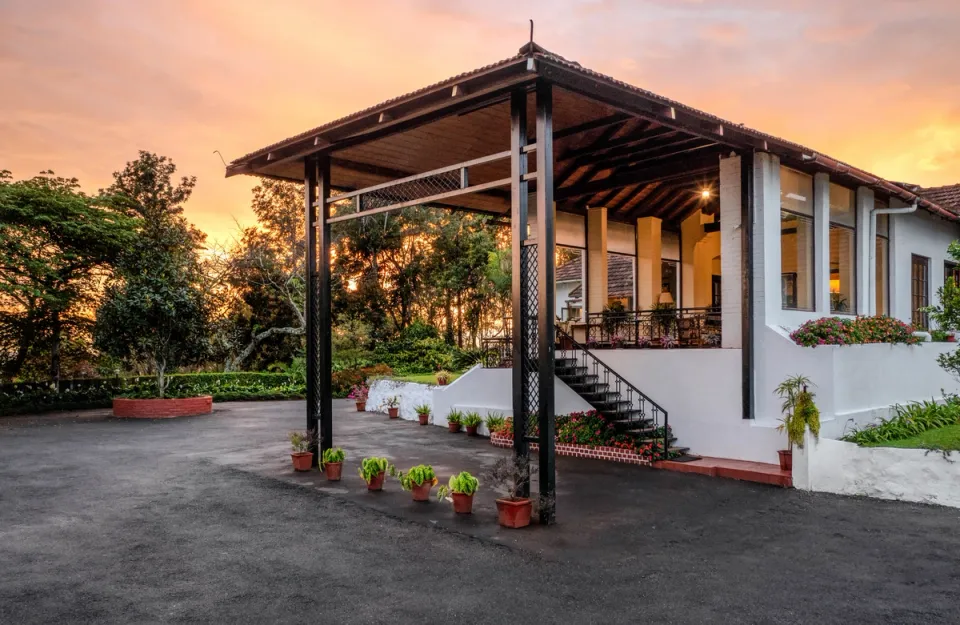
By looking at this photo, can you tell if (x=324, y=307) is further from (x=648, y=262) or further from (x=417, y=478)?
(x=648, y=262)

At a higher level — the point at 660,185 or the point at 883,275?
the point at 660,185

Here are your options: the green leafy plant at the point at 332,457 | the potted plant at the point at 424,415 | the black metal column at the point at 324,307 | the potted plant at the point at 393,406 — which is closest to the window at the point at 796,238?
the black metal column at the point at 324,307

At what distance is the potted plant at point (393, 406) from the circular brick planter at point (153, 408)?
5457mm

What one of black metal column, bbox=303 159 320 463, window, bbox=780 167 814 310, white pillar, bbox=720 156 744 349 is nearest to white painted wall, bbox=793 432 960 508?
white pillar, bbox=720 156 744 349

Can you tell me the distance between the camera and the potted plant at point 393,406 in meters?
18.0

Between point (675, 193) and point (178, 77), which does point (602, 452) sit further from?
point (178, 77)

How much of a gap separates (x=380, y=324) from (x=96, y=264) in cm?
1157

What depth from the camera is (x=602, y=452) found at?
11.0 metres

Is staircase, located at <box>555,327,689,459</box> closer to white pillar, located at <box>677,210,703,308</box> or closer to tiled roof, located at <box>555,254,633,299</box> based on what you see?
white pillar, located at <box>677,210,703,308</box>

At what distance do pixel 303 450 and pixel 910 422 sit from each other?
922 cm

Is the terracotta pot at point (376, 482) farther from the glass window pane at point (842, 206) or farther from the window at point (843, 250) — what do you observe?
the glass window pane at point (842, 206)

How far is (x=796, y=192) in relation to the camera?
11.7 metres

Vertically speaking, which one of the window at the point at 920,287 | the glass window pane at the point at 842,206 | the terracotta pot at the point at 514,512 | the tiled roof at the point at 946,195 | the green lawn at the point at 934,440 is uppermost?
the tiled roof at the point at 946,195

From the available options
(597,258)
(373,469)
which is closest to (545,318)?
(373,469)
